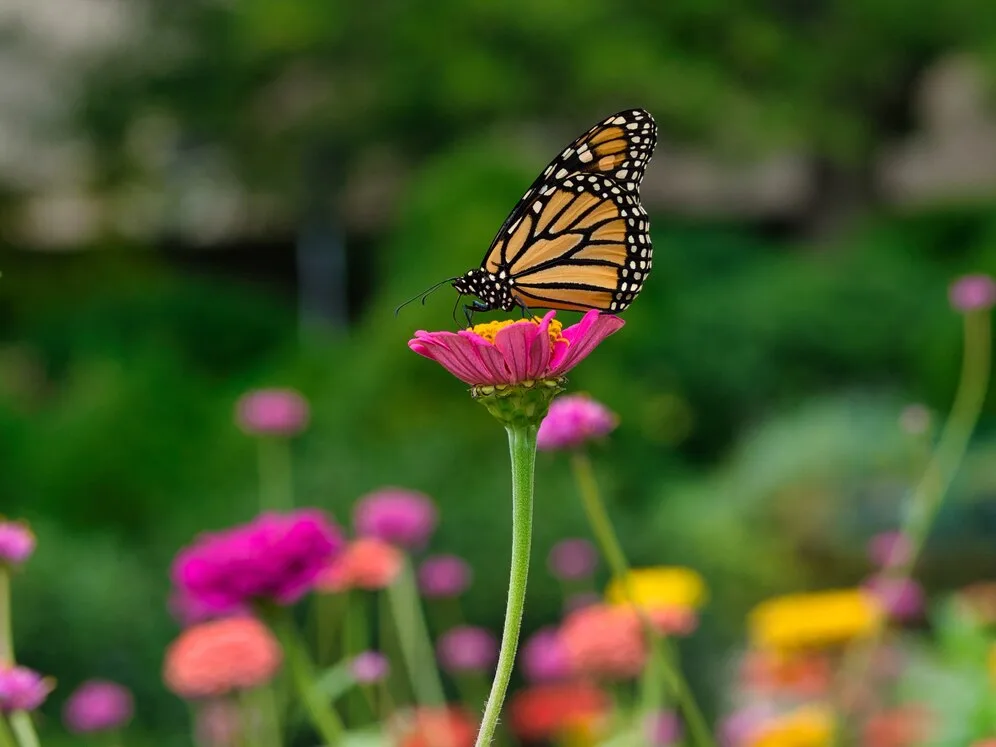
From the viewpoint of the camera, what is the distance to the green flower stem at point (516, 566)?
64 centimetres

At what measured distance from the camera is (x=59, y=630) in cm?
288

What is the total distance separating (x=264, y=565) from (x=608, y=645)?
0.66m

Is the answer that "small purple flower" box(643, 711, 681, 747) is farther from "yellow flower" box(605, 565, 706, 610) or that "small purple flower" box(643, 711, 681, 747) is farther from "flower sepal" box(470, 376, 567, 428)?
"flower sepal" box(470, 376, 567, 428)

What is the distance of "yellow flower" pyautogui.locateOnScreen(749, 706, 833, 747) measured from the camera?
5.25ft

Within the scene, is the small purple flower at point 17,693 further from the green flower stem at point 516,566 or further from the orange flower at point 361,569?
the orange flower at point 361,569

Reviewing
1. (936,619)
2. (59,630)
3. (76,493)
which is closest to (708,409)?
(76,493)

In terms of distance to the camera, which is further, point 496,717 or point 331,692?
point 331,692

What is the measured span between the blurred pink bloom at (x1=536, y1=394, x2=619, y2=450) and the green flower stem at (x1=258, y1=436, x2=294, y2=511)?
1794 millimetres

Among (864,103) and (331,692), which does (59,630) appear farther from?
(864,103)

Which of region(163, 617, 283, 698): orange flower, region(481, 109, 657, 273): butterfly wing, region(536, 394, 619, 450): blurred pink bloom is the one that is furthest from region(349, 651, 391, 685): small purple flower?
region(481, 109, 657, 273): butterfly wing

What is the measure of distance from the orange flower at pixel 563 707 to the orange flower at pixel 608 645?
1.41ft

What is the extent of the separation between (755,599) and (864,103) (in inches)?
499

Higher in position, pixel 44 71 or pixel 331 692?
pixel 44 71

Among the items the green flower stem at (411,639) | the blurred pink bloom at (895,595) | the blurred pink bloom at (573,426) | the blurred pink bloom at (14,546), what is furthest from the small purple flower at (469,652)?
the blurred pink bloom at (14,546)
